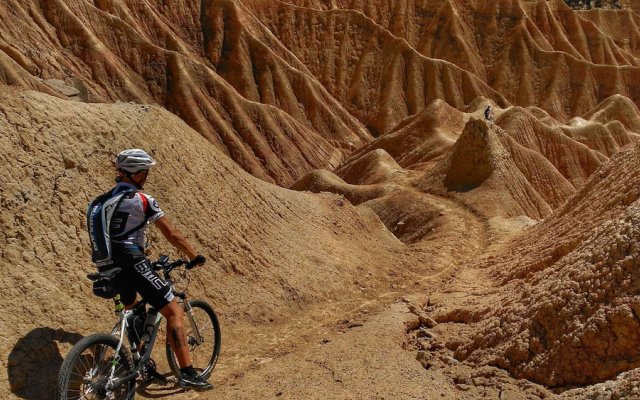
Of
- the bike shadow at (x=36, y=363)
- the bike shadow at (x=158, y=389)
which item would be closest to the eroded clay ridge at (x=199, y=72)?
the bike shadow at (x=36, y=363)

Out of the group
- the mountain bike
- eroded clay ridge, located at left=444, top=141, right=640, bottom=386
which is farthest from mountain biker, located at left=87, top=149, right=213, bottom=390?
eroded clay ridge, located at left=444, top=141, right=640, bottom=386

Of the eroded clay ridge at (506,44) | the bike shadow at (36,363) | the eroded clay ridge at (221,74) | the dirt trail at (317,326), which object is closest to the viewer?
the bike shadow at (36,363)

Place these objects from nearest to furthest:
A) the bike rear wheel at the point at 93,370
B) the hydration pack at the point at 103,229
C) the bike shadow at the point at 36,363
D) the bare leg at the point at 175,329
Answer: the bike rear wheel at the point at 93,370 → the hydration pack at the point at 103,229 → the bare leg at the point at 175,329 → the bike shadow at the point at 36,363

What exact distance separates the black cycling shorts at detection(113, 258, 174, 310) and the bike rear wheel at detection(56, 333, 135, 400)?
1.46 ft

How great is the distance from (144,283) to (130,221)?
0.56m

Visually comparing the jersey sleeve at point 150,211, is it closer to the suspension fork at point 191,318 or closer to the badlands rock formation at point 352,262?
the suspension fork at point 191,318

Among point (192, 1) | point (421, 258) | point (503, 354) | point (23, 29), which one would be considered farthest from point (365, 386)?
point (192, 1)

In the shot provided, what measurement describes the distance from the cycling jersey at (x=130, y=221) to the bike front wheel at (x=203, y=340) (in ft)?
3.79

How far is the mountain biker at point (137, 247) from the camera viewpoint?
5148 mm

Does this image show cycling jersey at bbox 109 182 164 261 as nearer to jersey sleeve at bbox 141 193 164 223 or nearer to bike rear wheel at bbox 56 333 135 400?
jersey sleeve at bbox 141 193 164 223

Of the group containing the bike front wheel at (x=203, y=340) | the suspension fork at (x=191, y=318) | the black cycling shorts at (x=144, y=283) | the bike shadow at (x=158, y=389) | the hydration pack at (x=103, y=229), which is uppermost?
the hydration pack at (x=103, y=229)

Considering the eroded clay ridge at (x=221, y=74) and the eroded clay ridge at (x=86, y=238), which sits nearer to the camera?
the eroded clay ridge at (x=86, y=238)

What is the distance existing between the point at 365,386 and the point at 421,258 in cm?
777

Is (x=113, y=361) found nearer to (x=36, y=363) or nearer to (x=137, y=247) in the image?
(x=137, y=247)
